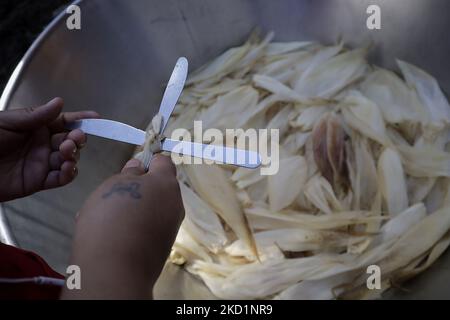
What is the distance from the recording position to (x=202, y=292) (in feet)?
3.34

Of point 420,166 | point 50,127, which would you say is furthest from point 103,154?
point 420,166

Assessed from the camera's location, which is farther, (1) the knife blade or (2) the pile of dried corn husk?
(2) the pile of dried corn husk

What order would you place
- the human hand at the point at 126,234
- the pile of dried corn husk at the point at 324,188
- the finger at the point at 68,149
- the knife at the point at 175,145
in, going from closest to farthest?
the human hand at the point at 126,234, the knife at the point at 175,145, the finger at the point at 68,149, the pile of dried corn husk at the point at 324,188

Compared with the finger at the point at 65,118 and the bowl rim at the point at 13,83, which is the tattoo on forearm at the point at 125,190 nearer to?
the finger at the point at 65,118

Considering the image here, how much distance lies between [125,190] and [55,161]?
11.2 inches

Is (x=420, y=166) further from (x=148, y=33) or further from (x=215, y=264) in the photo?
(x=148, y=33)

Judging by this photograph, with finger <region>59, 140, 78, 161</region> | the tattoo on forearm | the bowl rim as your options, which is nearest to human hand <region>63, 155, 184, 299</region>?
the tattoo on forearm

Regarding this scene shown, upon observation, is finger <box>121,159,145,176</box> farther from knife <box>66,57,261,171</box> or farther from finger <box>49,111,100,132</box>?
finger <box>49,111,100,132</box>

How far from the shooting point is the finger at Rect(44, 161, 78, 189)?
31.2 inches

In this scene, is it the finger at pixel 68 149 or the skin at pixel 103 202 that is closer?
the skin at pixel 103 202

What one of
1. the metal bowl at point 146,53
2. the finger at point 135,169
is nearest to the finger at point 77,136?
the finger at point 135,169

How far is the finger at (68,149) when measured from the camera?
0.75m
